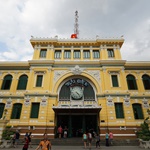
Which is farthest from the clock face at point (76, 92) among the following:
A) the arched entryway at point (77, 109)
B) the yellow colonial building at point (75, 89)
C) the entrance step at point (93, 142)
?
the entrance step at point (93, 142)

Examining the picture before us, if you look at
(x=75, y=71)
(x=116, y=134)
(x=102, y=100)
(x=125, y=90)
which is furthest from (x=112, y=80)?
(x=116, y=134)

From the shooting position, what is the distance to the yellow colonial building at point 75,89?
19.1m

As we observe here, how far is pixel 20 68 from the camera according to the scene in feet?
77.3

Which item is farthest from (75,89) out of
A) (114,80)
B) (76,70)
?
(114,80)

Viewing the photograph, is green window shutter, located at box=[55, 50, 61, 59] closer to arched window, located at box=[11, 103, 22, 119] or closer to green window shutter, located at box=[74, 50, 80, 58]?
green window shutter, located at box=[74, 50, 80, 58]

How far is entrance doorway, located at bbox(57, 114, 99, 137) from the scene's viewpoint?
1978 centimetres

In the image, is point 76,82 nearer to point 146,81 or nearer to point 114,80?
point 114,80

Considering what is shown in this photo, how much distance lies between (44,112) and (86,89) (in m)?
7.74

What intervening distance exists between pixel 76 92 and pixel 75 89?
23.1 inches

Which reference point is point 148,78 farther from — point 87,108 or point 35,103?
point 35,103

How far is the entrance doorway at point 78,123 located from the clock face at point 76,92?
118 inches

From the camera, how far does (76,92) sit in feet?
69.8

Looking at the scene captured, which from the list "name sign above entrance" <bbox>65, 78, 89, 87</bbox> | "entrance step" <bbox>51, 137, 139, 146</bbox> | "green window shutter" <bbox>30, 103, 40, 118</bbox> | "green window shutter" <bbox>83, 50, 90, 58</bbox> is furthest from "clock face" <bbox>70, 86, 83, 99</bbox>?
"entrance step" <bbox>51, 137, 139, 146</bbox>

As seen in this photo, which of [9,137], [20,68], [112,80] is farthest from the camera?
[20,68]
